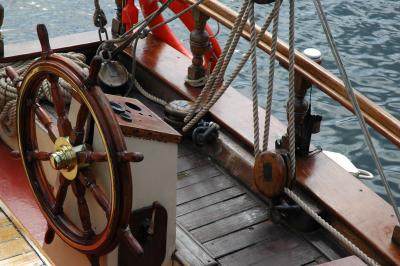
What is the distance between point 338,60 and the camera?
246cm

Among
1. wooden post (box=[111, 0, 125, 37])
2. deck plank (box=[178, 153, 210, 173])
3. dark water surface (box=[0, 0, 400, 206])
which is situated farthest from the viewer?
dark water surface (box=[0, 0, 400, 206])

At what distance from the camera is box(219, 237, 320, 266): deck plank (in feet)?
8.66

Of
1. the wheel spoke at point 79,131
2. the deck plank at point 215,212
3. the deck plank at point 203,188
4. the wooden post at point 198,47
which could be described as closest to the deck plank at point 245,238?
the deck plank at point 215,212

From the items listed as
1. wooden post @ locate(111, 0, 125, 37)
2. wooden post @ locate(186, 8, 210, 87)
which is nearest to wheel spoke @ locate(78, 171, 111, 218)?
wooden post @ locate(186, 8, 210, 87)

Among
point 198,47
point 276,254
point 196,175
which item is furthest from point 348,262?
point 198,47

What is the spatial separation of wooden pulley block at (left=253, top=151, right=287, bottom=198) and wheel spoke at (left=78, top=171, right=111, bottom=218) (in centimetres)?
77

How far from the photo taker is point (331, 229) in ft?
8.46

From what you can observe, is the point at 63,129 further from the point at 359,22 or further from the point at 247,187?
the point at 359,22

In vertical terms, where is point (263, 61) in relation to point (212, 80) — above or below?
below

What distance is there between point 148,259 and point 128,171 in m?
0.58

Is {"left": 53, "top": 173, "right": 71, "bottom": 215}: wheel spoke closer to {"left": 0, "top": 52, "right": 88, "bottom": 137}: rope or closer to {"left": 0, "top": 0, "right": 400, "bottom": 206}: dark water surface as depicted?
{"left": 0, "top": 52, "right": 88, "bottom": 137}: rope

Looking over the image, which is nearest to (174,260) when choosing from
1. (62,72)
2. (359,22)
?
(62,72)

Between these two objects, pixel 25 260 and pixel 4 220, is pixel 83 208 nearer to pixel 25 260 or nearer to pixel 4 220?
pixel 25 260

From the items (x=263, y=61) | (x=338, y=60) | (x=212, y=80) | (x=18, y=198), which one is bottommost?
(x=263, y=61)
